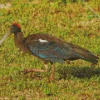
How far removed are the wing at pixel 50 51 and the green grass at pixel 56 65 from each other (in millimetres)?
496

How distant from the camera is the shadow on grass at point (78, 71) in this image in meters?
9.54

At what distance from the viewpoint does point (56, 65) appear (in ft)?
33.0

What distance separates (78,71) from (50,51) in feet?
3.12

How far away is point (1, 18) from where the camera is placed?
13406 mm

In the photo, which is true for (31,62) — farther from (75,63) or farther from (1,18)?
(1,18)

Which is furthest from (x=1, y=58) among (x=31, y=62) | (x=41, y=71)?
(x=41, y=71)

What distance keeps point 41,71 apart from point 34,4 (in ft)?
17.1

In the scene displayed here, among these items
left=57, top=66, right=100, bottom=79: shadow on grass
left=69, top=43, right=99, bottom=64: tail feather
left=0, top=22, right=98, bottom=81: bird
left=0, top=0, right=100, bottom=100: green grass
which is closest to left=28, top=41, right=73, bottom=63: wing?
left=0, top=22, right=98, bottom=81: bird

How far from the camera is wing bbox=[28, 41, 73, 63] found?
29.5ft

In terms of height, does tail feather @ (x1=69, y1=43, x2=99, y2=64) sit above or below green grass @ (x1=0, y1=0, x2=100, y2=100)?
above

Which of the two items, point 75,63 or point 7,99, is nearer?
point 7,99

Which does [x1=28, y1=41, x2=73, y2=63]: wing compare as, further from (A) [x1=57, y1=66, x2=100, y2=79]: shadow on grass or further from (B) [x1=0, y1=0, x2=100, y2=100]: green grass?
(A) [x1=57, y1=66, x2=100, y2=79]: shadow on grass

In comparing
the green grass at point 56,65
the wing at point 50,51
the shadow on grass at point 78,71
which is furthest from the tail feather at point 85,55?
the shadow on grass at point 78,71

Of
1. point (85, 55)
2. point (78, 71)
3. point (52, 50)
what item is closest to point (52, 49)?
point (52, 50)
